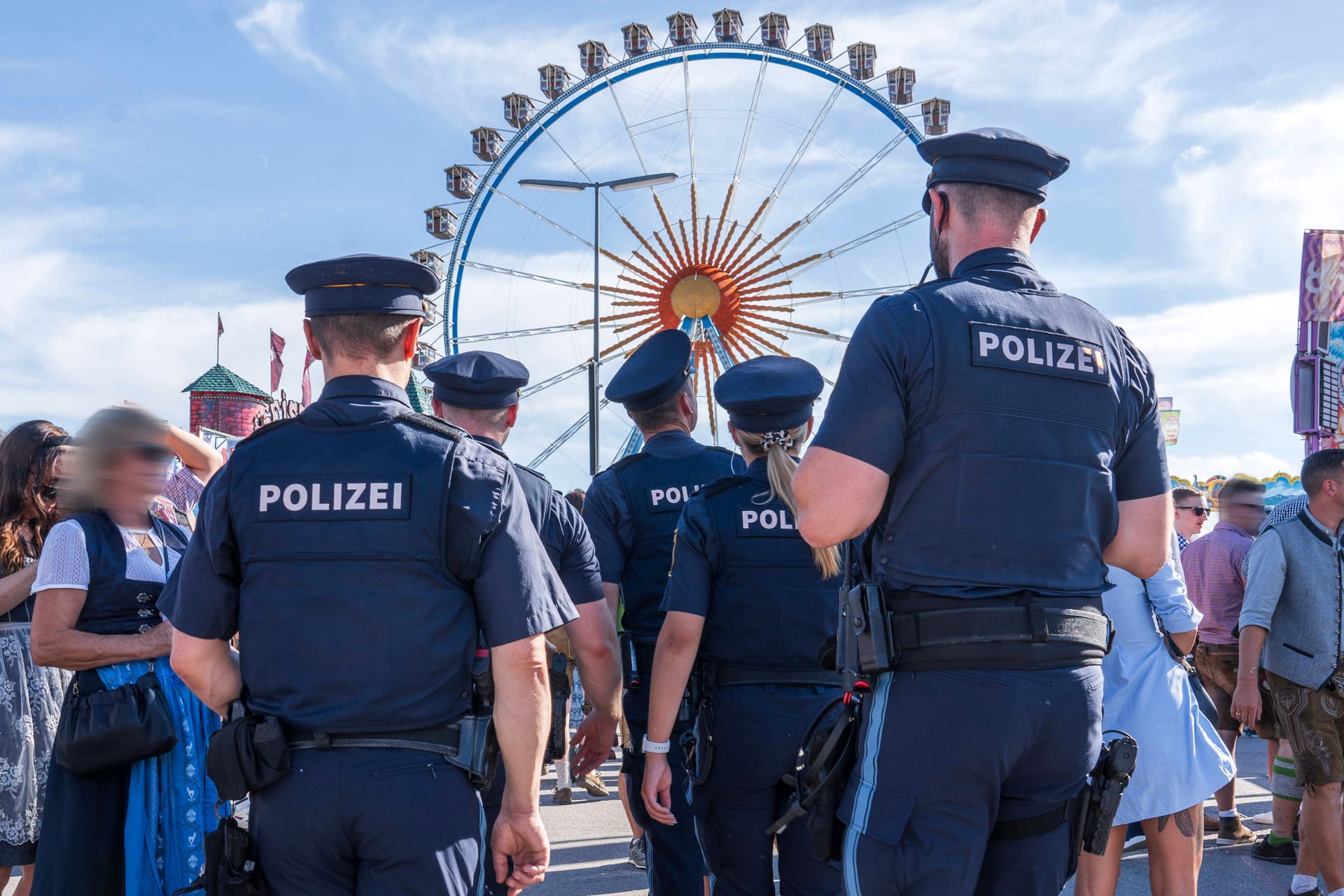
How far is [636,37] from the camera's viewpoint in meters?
20.5

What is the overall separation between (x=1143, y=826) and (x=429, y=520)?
2.63 meters

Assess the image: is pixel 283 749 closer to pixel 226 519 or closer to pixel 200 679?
pixel 200 679

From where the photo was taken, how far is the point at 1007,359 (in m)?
2.15

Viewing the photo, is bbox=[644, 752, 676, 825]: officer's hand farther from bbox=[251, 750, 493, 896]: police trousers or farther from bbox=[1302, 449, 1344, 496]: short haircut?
bbox=[1302, 449, 1344, 496]: short haircut

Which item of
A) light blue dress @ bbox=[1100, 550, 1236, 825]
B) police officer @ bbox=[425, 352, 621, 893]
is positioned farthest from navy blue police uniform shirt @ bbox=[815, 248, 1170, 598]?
light blue dress @ bbox=[1100, 550, 1236, 825]

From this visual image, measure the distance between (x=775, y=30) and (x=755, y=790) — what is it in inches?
762

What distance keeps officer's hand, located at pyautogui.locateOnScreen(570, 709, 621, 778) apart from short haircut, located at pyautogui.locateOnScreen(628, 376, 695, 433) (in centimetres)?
105

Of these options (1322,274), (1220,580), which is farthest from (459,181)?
(1220,580)

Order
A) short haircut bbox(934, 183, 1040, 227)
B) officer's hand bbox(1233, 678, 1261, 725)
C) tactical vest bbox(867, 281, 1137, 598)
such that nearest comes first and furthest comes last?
tactical vest bbox(867, 281, 1137, 598)
short haircut bbox(934, 183, 1040, 227)
officer's hand bbox(1233, 678, 1261, 725)

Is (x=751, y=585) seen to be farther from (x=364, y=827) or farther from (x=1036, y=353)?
(x=364, y=827)

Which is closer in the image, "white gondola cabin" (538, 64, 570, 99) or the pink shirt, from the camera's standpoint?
the pink shirt

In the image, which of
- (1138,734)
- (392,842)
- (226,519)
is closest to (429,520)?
(226,519)

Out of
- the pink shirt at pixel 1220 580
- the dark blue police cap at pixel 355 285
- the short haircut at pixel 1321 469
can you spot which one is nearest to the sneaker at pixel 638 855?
the short haircut at pixel 1321 469

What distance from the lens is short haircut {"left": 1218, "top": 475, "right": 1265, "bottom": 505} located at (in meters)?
7.13
